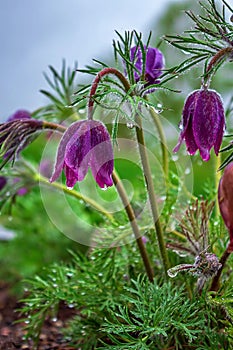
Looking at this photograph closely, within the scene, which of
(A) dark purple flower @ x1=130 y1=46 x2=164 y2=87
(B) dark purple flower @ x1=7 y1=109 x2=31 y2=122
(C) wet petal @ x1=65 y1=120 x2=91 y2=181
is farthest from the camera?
(B) dark purple flower @ x1=7 y1=109 x2=31 y2=122

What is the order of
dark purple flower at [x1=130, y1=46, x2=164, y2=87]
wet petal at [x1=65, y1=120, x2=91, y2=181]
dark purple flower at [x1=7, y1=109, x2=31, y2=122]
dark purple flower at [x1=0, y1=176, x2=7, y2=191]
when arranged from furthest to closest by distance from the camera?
dark purple flower at [x1=0, y1=176, x2=7, y2=191]
dark purple flower at [x1=7, y1=109, x2=31, y2=122]
dark purple flower at [x1=130, y1=46, x2=164, y2=87]
wet petal at [x1=65, y1=120, x2=91, y2=181]

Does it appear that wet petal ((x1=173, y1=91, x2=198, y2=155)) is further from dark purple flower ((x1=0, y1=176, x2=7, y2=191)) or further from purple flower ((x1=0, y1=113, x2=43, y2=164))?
dark purple flower ((x1=0, y1=176, x2=7, y2=191))

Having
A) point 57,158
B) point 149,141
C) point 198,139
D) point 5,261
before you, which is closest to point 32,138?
point 57,158

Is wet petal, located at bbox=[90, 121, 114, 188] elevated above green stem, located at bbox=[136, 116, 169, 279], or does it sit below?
above

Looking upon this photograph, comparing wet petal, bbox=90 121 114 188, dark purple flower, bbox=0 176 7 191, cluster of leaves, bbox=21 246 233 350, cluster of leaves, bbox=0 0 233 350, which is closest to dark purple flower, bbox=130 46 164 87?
cluster of leaves, bbox=0 0 233 350

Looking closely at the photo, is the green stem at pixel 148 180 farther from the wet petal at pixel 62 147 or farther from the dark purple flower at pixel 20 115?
the dark purple flower at pixel 20 115
